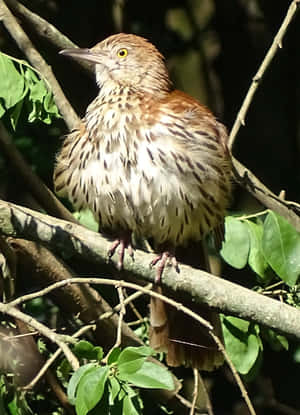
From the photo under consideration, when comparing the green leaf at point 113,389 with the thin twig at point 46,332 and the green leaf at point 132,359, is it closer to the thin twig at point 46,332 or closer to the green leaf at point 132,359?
the green leaf at point 132,359

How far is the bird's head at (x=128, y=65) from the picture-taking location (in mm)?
4270

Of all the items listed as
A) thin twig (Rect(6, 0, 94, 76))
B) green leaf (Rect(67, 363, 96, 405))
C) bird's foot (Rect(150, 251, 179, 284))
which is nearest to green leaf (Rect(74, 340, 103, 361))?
green leaf (Rect(67, 363, 96, 405))

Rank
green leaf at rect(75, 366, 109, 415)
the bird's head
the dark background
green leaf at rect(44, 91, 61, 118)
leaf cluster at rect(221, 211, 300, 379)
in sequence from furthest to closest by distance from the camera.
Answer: the dark background → the bird's head → leaf cluster at rect(221, 211, 300, 379) → green leaf at rect(44, 91, 61, 118) → green leaf at rect(75, 366, 109, 415)

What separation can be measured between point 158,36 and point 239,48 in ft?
2.14

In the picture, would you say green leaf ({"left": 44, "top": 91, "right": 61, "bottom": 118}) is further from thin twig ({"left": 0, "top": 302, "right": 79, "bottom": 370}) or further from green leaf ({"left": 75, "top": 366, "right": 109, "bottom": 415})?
green leaf ({"left": 75, "top": 366, "right": 109, "bottom": 415})

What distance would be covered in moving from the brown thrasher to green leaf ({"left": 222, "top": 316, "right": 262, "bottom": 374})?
0.15 m

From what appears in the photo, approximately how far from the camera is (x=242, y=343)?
375 cm

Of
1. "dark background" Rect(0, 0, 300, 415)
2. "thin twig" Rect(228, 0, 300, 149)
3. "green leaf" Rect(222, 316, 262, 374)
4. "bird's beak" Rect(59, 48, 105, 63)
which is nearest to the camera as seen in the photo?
"green leaf" Rect(222, 316, 262, 374)

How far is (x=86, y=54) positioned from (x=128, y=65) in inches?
7.4

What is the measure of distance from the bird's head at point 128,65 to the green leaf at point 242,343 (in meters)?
1.07

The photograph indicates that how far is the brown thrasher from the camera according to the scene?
379cm

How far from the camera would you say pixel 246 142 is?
625cm

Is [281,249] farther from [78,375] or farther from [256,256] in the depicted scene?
[78,375]

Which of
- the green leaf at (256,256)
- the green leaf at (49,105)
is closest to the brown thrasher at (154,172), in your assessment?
the green leaf at (256,256)
